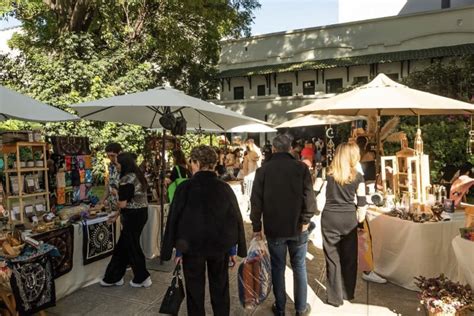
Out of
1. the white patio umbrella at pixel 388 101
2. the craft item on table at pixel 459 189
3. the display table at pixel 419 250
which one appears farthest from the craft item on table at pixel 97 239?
the craft item on table at pixel 459 189

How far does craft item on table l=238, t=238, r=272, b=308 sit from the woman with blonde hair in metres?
0.81

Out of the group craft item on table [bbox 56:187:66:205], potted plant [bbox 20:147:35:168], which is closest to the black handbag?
potted plant [bbox 20:147:35:168]

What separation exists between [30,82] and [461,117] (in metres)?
14.0

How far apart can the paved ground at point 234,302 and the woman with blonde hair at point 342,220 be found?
192 millimetres

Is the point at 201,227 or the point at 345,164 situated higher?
the point at 345,164

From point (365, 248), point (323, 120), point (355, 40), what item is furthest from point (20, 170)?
point (355, 40)

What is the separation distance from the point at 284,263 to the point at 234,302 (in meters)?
0.96

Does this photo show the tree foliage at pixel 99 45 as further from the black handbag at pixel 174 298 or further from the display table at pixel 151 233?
the black handbag at pixel 174 298

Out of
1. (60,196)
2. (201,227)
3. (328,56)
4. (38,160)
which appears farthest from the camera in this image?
(328,56)

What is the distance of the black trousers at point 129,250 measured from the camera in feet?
14.9

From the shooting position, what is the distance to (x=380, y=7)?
2989cm

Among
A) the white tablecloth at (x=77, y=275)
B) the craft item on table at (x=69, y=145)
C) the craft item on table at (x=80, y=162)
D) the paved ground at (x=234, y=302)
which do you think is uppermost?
the craft item on table at (x=69, y=145)

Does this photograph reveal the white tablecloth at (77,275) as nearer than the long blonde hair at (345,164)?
No

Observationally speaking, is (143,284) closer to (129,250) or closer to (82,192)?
(129,250)
